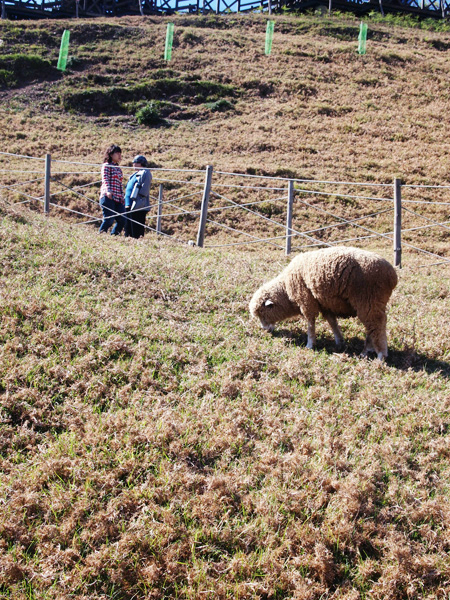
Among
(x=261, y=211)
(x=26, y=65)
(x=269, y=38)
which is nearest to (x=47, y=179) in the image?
(x=261, y=211)

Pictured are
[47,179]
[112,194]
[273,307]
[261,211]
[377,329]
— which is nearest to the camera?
[377,329]

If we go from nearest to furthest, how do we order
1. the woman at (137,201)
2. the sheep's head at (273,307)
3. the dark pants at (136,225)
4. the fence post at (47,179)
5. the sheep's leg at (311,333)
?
the sheep's leg at (311,333), the sheep's head at (273,307), the woman at (137,201), the dark pants at (136,225), the fence post at (47,179)

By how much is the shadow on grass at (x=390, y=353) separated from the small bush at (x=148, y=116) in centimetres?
2529

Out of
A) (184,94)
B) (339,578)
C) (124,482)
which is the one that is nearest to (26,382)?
(124,482)

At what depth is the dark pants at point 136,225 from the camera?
10.7 meters

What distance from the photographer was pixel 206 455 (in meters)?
3.52

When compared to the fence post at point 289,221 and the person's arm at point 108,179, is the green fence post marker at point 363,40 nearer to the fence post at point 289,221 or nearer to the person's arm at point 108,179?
the fence post at point 289,221

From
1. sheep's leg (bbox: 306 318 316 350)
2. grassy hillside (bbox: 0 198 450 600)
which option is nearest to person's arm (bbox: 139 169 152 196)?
grassy hillside (bbox: 0 198 450 600)

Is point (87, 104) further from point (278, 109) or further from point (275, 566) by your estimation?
point (275, 566)

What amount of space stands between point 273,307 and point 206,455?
9.28 feet

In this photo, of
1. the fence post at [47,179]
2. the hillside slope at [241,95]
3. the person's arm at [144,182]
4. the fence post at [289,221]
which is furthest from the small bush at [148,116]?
the person's arm at [144,182]

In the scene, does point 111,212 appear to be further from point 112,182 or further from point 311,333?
point 311,333

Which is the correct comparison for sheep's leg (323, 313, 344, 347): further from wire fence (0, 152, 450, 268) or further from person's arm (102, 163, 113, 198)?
wire fence (0, 152, 450, 268)

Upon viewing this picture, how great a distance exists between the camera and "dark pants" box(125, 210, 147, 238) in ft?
35.0
